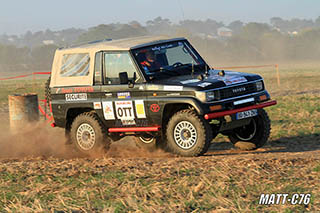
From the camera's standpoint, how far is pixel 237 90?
886 centimetres

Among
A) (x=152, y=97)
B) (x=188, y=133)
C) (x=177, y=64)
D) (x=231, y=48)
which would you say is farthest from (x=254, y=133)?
(x=231, y=48)

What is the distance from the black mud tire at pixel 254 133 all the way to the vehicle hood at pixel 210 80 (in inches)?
32.4

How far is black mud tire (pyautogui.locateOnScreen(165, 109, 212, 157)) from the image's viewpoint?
8578 mm

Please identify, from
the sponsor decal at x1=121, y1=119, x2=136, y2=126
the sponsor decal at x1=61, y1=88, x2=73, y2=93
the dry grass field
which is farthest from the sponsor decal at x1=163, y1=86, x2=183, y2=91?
the sponsor decal at x1=61, y1=88, x2=73, y2=93

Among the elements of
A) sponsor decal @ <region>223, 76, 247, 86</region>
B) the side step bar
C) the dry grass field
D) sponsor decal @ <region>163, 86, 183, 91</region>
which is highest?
sponsor decal @ <region>223, 76, 247, 86</region>

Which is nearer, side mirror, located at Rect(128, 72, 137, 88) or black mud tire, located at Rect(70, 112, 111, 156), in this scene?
side mirror, located at Rect(128, 72, 137, 88)

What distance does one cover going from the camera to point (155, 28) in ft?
342

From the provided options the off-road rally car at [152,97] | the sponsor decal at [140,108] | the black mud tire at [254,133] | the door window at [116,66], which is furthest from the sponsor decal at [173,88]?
the black mud tire at [254,133]

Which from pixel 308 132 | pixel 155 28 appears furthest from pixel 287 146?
pixel 155 28

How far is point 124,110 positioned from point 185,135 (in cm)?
133

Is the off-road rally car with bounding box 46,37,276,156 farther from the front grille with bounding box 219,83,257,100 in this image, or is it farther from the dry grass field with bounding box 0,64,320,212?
the dry grass field with bounding box 0,64,320,212

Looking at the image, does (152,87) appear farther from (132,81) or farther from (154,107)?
(132,81)

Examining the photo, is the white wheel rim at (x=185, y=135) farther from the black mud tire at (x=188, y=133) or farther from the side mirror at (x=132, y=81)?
the side mirror at (x=132, y=81)

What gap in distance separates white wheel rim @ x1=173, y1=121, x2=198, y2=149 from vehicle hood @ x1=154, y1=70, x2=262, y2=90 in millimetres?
671
